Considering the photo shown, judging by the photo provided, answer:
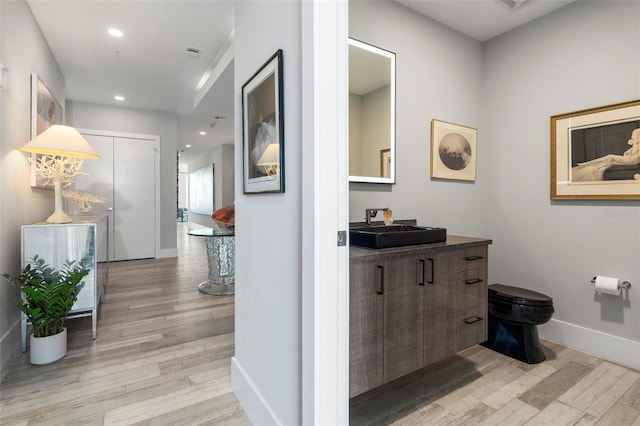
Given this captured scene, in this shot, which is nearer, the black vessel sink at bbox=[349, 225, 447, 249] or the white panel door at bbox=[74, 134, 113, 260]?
the black vessel sink at bbox=[349, 225, 447, 249]

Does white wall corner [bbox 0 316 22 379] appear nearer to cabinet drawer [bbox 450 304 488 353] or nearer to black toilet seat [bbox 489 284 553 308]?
cabinet drawer [bbox 450 304 488 353]

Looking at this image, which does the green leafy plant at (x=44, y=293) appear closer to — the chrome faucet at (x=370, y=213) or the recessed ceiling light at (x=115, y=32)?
the chrome faucet at (x=370, y=213)

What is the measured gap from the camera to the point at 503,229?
2.81 m

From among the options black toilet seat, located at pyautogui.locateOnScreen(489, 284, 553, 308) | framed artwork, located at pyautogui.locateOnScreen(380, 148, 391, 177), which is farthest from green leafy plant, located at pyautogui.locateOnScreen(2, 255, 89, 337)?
black toilet seat, located at pyautogui.locateOnScreen(489, 284, 553, 308)

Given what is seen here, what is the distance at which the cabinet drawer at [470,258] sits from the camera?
1.83 m

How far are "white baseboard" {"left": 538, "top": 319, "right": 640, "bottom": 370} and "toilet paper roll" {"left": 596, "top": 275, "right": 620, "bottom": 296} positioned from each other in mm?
323

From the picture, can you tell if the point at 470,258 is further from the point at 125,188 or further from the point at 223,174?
the point at 223,174

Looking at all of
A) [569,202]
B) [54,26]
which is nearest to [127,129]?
[54,26]

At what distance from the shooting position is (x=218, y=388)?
6.01 feet

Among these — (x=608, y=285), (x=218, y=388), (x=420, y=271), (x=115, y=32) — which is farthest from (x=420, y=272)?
(x=115, y=32)

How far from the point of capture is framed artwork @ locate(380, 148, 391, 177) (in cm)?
223

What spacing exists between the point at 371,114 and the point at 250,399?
6.13 feet

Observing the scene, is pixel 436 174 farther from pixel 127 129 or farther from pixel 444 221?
pixel 127 129

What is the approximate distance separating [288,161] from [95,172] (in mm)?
5130
